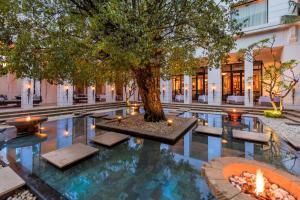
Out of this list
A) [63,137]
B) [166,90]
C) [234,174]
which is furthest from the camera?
[166,90]

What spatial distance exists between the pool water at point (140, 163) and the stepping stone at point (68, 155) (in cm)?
14

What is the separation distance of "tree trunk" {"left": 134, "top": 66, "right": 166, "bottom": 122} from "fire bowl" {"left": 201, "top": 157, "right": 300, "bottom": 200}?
5.31 m

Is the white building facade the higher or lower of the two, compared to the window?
lower

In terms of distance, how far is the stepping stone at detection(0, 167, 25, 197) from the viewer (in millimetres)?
3118

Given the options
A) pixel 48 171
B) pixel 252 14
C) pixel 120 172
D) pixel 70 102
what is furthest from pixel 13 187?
pixel 252 14

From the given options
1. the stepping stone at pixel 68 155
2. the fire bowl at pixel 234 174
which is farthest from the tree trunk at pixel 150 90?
the fire bowl at pixel 234 174

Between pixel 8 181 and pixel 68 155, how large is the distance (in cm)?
136

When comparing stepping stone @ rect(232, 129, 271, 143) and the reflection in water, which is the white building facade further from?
the reflection in water

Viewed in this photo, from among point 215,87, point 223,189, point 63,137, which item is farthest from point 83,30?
point 215,87

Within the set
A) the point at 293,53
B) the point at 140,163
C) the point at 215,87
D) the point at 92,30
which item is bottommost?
the point at 140,163

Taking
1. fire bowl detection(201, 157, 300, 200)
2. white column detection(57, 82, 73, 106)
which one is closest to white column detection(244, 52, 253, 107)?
fire bowl detection(201, 157, 300, 200)

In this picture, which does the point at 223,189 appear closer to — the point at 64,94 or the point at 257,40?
the point at 64,94

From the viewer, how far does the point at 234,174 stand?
3316mm

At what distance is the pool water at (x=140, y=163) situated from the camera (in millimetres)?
3252
